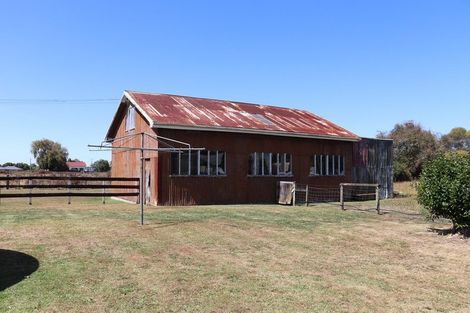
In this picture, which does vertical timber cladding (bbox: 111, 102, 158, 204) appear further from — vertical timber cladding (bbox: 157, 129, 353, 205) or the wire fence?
the wire fence

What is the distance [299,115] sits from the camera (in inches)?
1189

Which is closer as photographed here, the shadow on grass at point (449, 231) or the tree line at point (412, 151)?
the shadow on grass at point (449, 231)

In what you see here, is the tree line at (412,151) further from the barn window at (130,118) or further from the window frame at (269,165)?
the barn window at (130,118)

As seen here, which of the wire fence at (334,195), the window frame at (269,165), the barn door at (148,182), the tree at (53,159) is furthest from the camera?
the tree at (53,159)

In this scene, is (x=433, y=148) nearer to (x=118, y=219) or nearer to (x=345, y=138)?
(x=345, y=138)

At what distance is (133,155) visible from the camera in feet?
78.4

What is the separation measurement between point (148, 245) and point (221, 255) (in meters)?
1.84

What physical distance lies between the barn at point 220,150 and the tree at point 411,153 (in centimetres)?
1783

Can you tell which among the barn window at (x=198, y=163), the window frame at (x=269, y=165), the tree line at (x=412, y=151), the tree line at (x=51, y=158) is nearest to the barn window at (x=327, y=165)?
the window frame at (x=269, y=165)

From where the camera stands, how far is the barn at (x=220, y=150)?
67.5 feet

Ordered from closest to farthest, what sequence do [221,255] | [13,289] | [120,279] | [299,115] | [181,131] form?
[13,289] → [120,279] → [221,255] → [181,131] → [299,115]

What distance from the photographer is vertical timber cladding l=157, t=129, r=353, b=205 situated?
20.5 meters

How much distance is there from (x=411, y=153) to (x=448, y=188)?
35.3 metres

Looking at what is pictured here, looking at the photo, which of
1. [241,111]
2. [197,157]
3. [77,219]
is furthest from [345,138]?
[77,219]
